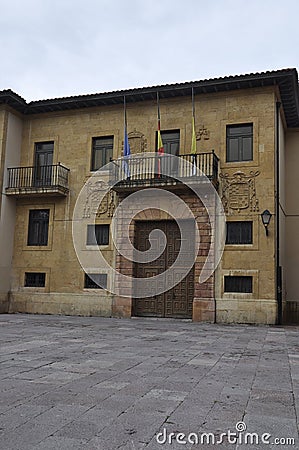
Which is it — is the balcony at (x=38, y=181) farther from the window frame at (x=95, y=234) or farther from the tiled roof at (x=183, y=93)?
the tiled roof at (x=183, y=93)

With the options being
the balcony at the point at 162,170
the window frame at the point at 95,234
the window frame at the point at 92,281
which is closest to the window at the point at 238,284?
the balcony at the point at 162,170

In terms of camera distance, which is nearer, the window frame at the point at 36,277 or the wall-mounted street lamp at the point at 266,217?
the wall-mounted street lamp at the point at 266,217

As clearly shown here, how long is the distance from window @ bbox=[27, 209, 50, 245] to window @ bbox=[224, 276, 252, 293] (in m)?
6.70

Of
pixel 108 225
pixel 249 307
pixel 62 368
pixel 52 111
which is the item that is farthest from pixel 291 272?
pixel 62 368

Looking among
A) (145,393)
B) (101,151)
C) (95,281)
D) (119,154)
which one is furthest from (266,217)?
(145,393)

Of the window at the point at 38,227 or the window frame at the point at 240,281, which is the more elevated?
the window at the point at 38,227

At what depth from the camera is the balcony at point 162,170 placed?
1524 centimetres

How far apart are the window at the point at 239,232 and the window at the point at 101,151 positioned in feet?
16.5

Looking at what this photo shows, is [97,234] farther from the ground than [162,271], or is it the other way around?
[97,234]

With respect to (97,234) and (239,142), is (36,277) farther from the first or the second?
(239,142)

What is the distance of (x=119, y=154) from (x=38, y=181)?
318 centimetres

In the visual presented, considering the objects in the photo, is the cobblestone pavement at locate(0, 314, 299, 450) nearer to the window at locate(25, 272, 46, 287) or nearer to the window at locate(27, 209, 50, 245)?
the window at locate(25, 272, 46, 287)

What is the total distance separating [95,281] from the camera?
16.6m

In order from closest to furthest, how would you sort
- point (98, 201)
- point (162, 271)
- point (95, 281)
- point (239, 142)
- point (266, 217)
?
point (266, 217)
point (239, 142)
point (162, 271)
point (95, 281)
point (98, 201)
